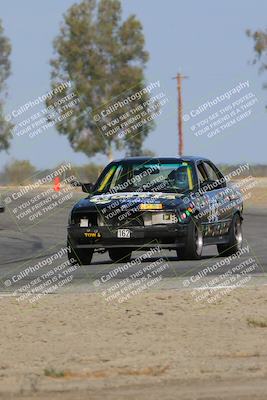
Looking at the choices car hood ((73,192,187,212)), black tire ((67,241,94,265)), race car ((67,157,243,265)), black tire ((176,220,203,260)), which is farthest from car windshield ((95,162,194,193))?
black tire ((67,241,94,265))

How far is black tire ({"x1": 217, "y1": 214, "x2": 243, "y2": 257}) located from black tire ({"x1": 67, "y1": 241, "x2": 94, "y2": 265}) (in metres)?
2.68

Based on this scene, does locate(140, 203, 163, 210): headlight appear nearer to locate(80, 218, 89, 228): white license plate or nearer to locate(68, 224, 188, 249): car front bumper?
locate(68, 224, 188, 249): car front bumper

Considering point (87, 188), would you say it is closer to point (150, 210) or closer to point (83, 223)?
point (83, 223)

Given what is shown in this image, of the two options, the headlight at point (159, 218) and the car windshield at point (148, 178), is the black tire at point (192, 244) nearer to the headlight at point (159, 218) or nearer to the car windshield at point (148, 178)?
the headlight at point (159, 218)

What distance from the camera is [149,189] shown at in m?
18.9

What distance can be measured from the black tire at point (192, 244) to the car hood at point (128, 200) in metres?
0.43

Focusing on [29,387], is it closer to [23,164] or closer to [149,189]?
[149,189]

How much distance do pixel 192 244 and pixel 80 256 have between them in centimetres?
179

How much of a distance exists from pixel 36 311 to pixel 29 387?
4.38 metres

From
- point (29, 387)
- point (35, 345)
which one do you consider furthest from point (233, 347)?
point (29, 387)

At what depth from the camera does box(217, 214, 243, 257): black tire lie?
20422 mm

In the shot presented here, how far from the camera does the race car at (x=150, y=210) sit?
18328 millimetres

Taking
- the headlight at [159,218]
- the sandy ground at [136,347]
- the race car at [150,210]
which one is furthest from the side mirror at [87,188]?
the sandy ground at [136,347]

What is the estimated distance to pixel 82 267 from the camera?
61.7 feet
